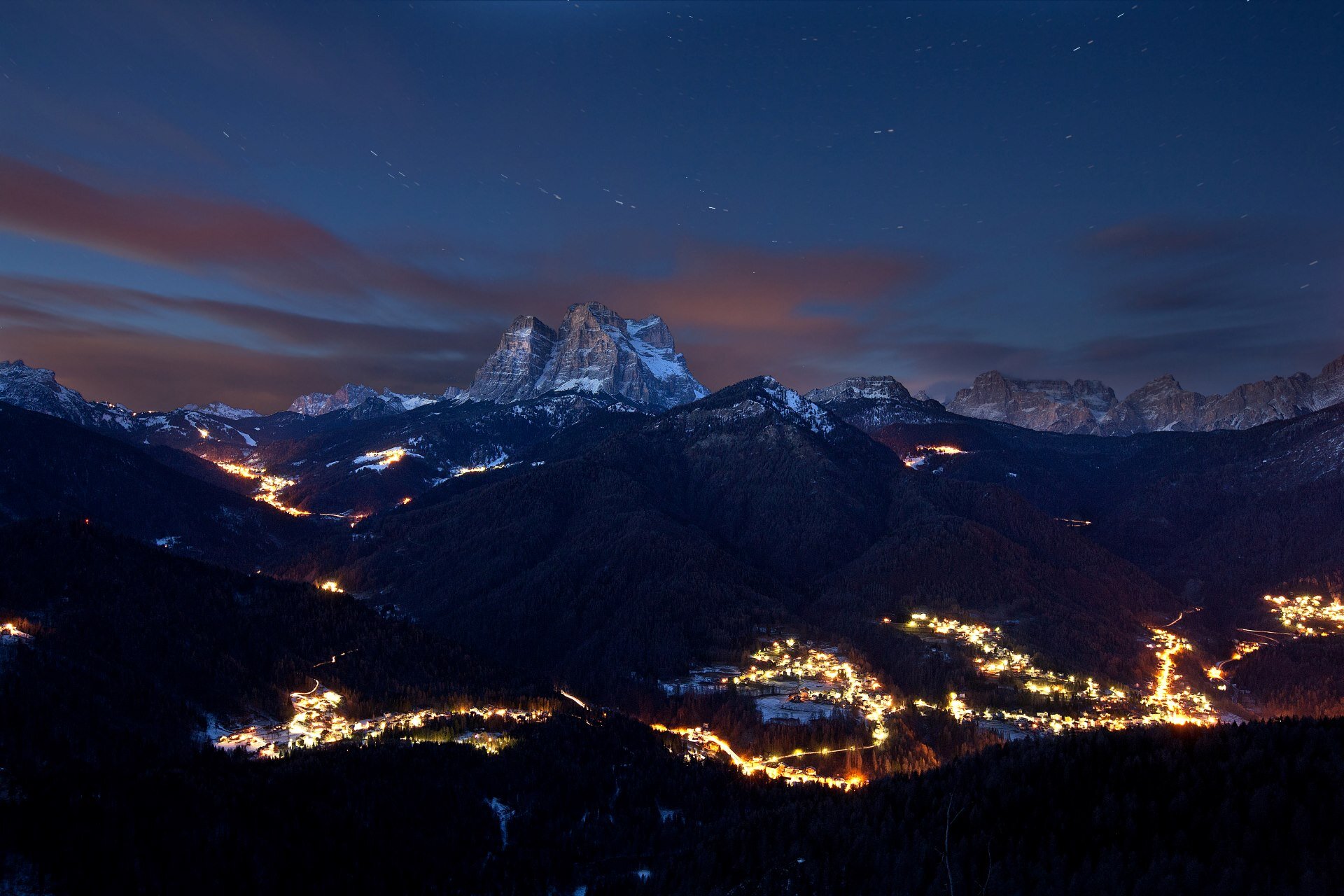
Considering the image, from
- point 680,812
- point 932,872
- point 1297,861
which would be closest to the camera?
point 1297,861

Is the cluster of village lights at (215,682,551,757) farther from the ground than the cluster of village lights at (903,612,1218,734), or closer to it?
closer to it

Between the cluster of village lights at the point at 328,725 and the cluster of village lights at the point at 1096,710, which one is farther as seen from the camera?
the cluster of village lights at the point at 1096,710

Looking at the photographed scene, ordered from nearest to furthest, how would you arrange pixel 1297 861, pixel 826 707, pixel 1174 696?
pixel 1297 861 → pixel 826 707 → pixel 1174 696

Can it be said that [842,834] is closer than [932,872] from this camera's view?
No

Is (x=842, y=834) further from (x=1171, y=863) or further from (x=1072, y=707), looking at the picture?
(x=1072, y=707)

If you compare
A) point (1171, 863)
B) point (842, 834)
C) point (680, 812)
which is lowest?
point (680, 812)

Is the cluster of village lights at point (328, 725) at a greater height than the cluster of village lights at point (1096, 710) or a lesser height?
lesser

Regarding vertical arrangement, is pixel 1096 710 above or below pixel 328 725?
above

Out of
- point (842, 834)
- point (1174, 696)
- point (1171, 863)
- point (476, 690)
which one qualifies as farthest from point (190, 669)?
point (1174, 696)

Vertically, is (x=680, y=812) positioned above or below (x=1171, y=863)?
below

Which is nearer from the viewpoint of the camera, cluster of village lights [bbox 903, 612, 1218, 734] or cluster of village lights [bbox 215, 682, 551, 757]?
cluster of village lights [bbox 215, 682, 551, 757]

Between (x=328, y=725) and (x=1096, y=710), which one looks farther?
(x=1096, y=710)
